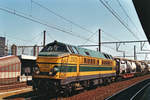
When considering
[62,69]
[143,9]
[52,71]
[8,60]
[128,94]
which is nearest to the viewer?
[143,9]

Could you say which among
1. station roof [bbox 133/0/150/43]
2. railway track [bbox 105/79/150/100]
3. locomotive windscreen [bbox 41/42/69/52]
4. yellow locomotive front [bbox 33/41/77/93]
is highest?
station roof [bbox 133/0/150/43]

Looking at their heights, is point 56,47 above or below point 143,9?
below

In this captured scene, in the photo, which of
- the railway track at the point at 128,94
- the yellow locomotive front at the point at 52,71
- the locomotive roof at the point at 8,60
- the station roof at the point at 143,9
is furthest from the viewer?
the locomotive roof at the point at 8,60

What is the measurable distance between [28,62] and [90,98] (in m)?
18.5

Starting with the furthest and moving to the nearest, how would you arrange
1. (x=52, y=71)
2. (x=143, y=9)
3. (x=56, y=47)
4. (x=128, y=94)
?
(x=128, y=94)
(x=56, y=47)
(x=52, y=71)
(x=143, y=9)

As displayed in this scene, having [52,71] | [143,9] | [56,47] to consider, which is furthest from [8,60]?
[143,9]

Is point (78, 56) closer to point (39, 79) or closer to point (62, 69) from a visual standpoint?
point (62, 69)

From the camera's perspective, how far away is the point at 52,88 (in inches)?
440

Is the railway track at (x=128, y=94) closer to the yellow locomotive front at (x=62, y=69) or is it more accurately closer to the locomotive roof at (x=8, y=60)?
the yellow locomotive front at (x=62, y=69)

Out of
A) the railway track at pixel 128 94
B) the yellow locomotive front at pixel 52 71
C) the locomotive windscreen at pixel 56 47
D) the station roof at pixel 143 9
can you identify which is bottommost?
the railway track at pixel 128 94

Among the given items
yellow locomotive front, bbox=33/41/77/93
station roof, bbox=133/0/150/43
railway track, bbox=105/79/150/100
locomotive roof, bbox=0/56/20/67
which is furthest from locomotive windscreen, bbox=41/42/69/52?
locomotive roof, bbox=0/56/20/67

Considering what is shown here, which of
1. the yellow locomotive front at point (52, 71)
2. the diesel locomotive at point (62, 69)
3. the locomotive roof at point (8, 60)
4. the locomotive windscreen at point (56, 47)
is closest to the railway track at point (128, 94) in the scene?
the diesel locomotive at point (62, 69)

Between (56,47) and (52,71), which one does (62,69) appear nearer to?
(52,71)

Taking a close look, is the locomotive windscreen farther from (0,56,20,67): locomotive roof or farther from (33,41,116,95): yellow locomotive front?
(0,56,20,67): locomotive roof
